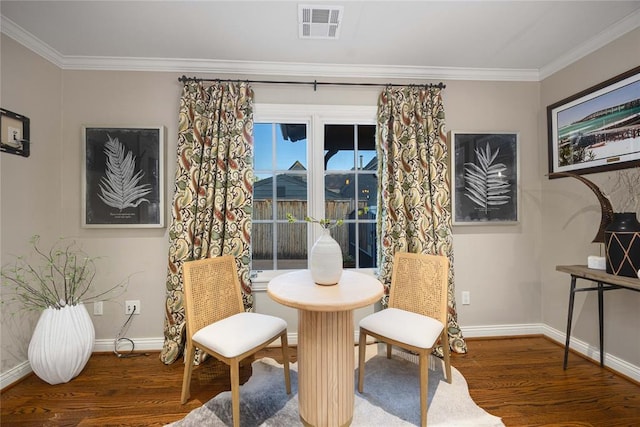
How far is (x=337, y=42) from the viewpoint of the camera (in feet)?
6.88

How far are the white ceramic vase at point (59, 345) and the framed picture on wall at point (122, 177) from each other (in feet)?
2.37

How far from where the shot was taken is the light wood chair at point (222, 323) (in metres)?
1.54

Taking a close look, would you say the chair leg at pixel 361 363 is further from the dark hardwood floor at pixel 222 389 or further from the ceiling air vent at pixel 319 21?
the ceiling air vent at pixel 319 21

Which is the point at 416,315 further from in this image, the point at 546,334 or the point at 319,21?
the point at 319,21

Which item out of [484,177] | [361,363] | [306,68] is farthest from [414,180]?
[361,363]

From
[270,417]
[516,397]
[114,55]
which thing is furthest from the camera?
[114,55]

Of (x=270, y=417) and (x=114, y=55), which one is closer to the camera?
(x=270, y=417)

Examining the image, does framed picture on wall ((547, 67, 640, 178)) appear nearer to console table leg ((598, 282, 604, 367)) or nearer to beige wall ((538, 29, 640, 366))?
beige wall ((538, 29, 640, 366))

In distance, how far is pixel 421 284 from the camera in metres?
1.96

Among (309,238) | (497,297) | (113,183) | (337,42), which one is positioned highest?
(337,42)

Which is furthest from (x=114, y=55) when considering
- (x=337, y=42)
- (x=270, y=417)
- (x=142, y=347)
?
(x=270, y=417)

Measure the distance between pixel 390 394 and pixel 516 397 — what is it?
807 mm

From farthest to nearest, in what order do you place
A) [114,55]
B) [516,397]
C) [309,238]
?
A: 1. [309,238]
2. [114,55]
3. [516,397]

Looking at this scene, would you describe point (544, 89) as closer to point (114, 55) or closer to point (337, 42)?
point (337, 42)
